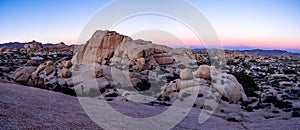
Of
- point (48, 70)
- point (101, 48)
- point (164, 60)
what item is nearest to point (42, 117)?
point (48, 70)

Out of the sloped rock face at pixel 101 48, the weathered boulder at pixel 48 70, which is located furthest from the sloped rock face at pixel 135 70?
the weathered boulder at pixel 48 70

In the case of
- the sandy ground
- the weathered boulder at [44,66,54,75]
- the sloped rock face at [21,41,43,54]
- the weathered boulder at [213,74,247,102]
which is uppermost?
the sloped rock face at [21,41,43,54]

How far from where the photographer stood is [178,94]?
20047 mm

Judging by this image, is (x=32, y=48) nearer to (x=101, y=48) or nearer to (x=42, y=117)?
(x=101, y=48)

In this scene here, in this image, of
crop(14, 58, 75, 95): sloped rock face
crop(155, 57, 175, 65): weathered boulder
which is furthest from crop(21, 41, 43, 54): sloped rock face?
crop(14, 58, 75, 95): sloped rock face

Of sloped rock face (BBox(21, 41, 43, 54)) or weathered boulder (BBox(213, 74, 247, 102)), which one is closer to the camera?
weathered boulder (BBox(213, 74, 247, 102))

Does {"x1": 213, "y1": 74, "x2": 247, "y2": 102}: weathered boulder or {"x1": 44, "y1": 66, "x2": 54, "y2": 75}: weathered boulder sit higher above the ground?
{"x1": 44, "y1": 66, "x2": 54, "y2": 75}: weathered boulder

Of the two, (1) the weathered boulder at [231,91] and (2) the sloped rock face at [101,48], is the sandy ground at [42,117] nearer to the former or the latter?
(1) the weathered boulder at [231,91]

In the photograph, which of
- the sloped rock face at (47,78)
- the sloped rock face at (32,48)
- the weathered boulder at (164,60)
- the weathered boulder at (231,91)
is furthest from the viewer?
the sloped rock face at (32,48)

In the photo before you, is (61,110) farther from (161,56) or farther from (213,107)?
(161,56)

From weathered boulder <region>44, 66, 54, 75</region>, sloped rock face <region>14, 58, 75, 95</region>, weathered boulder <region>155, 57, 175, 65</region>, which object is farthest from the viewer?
weathered boulder <region>155, 57, 175, 65</region>

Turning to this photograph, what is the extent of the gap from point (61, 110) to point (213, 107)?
11.0m

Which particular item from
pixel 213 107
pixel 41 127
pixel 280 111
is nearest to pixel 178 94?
pixel 213 107

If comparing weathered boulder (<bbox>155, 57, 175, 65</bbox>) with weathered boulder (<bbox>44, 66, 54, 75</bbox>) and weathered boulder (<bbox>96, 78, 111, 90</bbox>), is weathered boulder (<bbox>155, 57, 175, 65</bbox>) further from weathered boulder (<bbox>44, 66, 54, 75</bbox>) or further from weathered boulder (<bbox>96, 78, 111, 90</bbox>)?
weathered boulder (<bbox>96, 78, 111, 90</bbox>)
